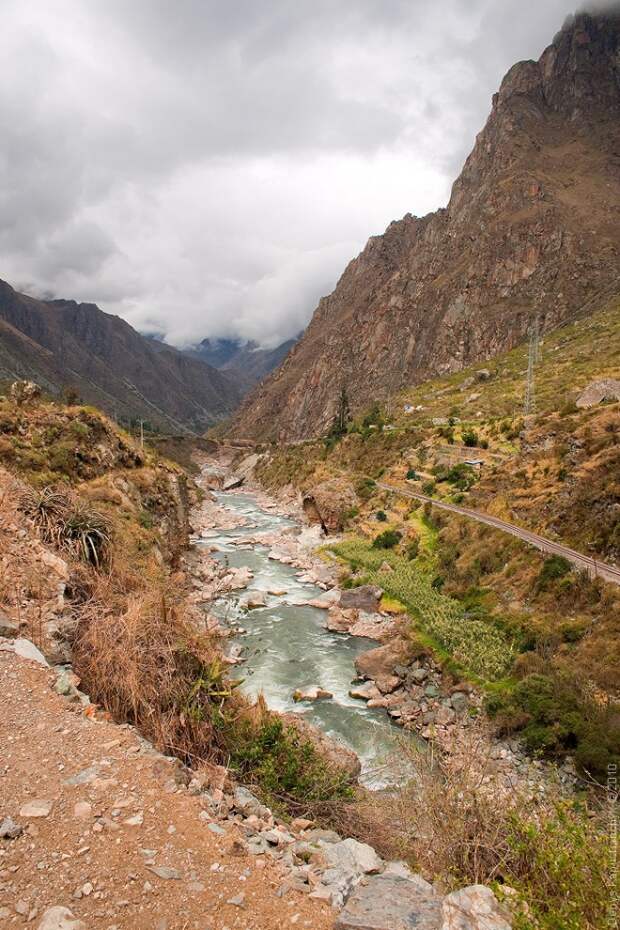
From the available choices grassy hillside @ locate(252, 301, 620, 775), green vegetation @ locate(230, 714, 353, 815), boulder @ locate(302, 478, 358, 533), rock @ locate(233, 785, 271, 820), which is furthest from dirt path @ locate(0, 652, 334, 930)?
boulder @ locate(302, 478, 358, 533)

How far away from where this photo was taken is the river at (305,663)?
14969 mm

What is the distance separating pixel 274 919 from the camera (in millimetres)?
3930

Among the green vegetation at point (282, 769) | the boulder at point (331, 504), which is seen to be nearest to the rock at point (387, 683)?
the green vegetation at point (282, 769)

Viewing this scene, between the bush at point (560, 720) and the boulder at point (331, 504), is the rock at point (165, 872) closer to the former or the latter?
the bush at point (560, 720)

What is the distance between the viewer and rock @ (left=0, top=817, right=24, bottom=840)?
13.3 feet

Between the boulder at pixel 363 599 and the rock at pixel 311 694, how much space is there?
9015 mm

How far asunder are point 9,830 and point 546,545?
23678mm

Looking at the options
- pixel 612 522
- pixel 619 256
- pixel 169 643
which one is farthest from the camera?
pixel 619 256

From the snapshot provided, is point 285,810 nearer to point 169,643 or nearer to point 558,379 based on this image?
point 169,643

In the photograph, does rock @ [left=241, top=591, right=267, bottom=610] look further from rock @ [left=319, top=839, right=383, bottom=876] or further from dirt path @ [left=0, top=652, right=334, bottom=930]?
dirt path @ [left=0, top=652, right=334, bottom=930]

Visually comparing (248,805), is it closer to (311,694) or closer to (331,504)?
(311,694)

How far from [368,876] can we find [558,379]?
64.1 m

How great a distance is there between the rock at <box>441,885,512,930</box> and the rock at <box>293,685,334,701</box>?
15068 mm

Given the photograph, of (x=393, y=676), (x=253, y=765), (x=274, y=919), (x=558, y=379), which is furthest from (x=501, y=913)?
(x=558, y=379)
